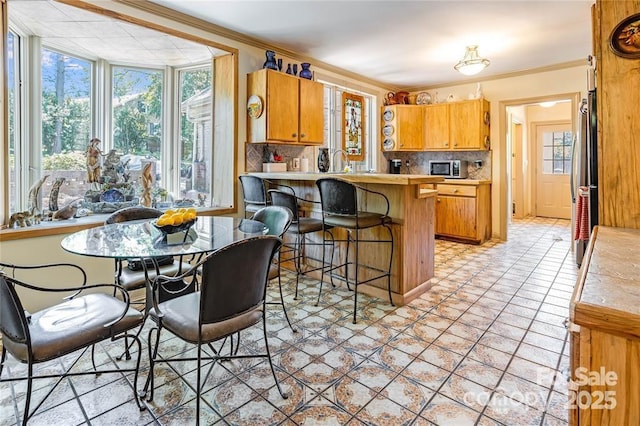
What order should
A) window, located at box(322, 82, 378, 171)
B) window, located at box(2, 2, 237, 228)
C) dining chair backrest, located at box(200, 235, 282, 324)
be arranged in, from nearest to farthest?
dining chair backrest, located at box(200, 235, 282, 324)
window, located at box(2, 2, 237, 228)
window, located at box(322, 82, 378, 171)

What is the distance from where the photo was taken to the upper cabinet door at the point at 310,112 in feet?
13.9

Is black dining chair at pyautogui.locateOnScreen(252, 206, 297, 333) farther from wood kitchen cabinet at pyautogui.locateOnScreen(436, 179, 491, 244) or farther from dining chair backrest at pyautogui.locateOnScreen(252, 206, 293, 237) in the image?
wood kitchen cabinet at pyautogui.locateOnScreen(436, 179, 491, 244)

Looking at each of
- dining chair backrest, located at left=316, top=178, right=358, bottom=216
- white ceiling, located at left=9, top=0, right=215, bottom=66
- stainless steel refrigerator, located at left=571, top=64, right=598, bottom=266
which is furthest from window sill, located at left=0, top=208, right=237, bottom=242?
stainless steel refrigerator, located at left=571, top=64, right=598, bottom=266

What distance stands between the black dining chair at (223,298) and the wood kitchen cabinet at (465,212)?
4.42 m

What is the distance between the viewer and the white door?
7.79 m

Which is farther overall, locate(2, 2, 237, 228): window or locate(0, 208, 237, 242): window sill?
locate(2, 2, 237, 228): window

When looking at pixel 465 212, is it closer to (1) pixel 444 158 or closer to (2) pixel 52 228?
(1) pixel 444 158

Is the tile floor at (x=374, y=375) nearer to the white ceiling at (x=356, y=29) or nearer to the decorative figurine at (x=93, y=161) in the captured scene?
the decorative figurine at (x=93, y=161)

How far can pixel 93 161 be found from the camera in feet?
10.9

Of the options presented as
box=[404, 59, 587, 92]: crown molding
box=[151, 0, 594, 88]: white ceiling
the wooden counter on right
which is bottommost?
the wooden counter on right

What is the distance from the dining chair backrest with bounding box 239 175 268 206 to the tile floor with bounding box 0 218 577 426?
110 cm

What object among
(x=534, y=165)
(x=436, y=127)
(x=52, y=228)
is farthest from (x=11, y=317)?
(x=534, y=165)

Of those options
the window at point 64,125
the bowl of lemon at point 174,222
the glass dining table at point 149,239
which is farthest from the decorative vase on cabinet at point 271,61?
the bowl of lemon at point 174,222

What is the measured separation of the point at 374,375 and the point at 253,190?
2.27 metres
